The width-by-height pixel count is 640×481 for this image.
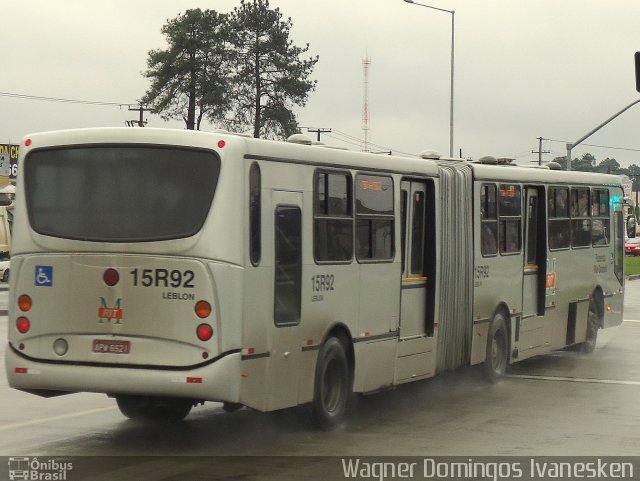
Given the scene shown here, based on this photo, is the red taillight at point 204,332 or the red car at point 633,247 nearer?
the red taillight at point 204,332

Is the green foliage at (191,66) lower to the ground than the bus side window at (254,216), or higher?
higher

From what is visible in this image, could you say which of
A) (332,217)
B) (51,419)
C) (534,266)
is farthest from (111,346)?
(534,266)

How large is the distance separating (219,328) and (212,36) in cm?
6901

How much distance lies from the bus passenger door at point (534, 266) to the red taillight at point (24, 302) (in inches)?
345

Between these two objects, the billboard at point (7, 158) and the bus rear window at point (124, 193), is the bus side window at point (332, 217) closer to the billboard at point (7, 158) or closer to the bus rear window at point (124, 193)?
the bus rear window at point (124, 193)

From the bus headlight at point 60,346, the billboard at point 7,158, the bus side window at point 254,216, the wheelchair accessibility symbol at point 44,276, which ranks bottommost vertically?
the bus headlight at point 60,346

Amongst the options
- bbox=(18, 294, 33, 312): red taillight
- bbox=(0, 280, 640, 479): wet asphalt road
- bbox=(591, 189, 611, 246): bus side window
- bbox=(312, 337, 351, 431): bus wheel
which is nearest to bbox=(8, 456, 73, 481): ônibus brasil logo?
bbox=(0, 280, 640, 479): wet asphalt road

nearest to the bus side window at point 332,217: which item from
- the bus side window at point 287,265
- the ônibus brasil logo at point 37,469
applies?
the bus side window at point 287,265

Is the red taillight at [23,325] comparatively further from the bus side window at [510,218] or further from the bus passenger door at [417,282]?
the bus side window at [510,218]

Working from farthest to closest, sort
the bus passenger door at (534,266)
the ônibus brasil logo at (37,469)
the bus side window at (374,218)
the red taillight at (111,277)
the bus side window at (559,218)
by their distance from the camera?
the bus side window at (559,218) < the bus passenger door at (534,266) < the bus side window at (374,218) < the red taillight at (111,277) < the ônibus brasil logo at (37,469)

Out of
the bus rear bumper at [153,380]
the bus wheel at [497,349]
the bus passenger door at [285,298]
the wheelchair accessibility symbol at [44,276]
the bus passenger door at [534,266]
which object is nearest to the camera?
the bus rear bumper at [153,380]

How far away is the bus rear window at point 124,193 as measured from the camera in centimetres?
1108

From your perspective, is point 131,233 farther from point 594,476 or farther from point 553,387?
point 553,387

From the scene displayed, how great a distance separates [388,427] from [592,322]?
9.28 m
